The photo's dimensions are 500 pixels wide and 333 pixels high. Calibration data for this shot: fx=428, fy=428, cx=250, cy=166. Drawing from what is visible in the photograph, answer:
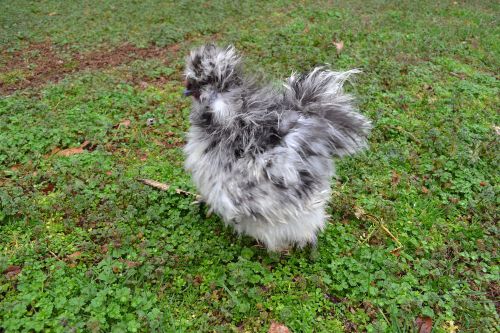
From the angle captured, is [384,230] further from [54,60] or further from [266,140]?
[54,60]

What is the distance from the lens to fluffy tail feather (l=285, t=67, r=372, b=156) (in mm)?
3529

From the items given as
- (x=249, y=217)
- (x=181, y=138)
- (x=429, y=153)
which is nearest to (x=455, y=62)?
(x=429, y=153)

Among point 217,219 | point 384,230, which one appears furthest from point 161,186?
point 384,230

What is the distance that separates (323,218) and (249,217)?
2.73ft

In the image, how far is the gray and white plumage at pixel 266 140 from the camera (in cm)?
336

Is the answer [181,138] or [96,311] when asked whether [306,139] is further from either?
[181,138]

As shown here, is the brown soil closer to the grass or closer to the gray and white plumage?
the grass

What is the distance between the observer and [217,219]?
14.4ft

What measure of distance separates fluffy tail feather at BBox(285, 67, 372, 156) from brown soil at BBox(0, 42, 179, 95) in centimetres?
460

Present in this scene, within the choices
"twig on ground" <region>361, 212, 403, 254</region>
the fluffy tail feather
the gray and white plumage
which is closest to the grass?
"twig on ground" <region>361, 212, 403, 254</region>

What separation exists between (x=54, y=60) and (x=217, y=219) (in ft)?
16.4

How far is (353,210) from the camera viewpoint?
4602 millimetres

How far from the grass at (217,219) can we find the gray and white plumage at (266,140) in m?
0.65

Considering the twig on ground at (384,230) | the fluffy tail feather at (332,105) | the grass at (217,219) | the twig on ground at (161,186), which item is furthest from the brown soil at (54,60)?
the twig on ground at (384,230)
